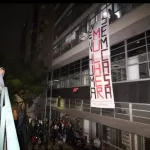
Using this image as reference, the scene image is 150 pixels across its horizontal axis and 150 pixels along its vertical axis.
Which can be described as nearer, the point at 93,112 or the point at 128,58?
the point at 128,58

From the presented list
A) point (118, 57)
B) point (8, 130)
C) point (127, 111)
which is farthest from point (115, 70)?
point (8, 130)

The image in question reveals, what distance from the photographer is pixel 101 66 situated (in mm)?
3205

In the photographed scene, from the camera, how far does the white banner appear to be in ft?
10.0

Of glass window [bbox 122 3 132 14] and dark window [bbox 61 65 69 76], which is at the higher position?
glass window [bbox 122 3 132 14]

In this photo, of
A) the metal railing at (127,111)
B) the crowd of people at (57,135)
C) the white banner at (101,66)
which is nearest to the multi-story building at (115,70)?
the metal railing at (127,111)

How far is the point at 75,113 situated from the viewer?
4.61 metres

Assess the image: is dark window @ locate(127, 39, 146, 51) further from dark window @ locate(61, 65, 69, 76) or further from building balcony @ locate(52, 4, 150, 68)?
dark window @ locate(61, 65, 69, 76)

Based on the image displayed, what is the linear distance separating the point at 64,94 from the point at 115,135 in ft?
5.34

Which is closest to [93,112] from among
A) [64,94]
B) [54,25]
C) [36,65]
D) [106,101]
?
[64,94]

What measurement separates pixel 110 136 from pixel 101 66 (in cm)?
192

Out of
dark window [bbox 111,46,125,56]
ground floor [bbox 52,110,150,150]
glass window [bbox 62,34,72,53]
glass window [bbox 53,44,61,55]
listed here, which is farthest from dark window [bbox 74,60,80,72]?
ground floor [bbox 52,110,150,150]

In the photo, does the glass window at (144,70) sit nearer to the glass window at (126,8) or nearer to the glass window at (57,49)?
the glass window at (126,8)

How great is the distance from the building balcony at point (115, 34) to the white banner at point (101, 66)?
44cm

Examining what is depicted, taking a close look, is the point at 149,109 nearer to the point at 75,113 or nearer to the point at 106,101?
the point at 106,101
